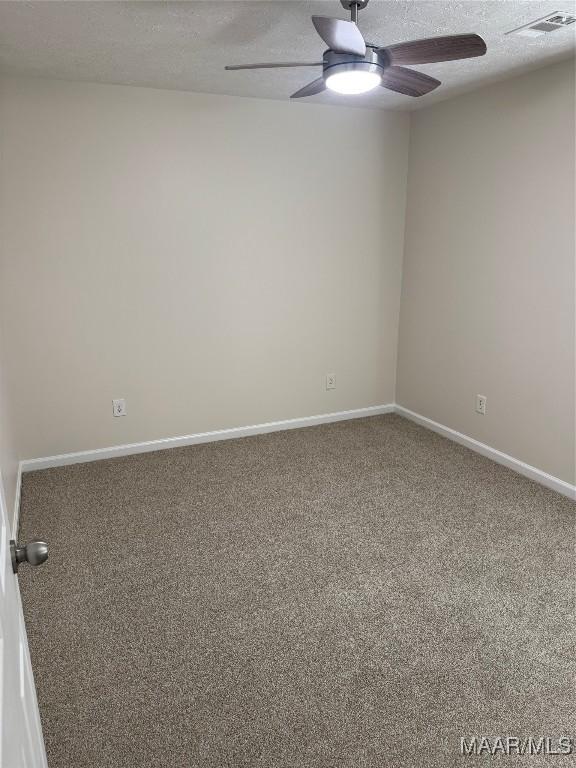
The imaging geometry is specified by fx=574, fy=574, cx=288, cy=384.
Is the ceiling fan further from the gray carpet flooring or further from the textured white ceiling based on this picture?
the gray carpet flooring

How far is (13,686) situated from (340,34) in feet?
Result: 6.92

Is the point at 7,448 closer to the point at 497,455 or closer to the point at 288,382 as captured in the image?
the point at 288,382

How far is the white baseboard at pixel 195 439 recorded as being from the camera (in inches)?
154

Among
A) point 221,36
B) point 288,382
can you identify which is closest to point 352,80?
point 221,36

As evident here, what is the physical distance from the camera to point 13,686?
97 centimetres

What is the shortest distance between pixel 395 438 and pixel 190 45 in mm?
2928

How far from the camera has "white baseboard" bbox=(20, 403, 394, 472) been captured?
3900 millimetres

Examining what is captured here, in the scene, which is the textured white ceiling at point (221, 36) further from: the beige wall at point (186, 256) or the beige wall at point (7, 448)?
the beige wall at point (7, 448)

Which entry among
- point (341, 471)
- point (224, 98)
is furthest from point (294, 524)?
point (224, 98)

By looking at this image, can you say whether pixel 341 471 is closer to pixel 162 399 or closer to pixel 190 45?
pixel 162 399

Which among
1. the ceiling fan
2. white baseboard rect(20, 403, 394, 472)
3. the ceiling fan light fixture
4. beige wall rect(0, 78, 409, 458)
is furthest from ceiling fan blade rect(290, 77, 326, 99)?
white baseboard rect(20, 403, 394, 472)

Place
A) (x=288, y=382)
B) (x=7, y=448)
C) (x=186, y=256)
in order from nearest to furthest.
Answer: (x=7, y=448) < (x=186, y=256) < (x=288, y=382)

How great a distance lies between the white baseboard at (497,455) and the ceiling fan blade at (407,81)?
Result: 2362mm

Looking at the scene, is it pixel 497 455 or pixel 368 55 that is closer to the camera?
pixel 368 55
